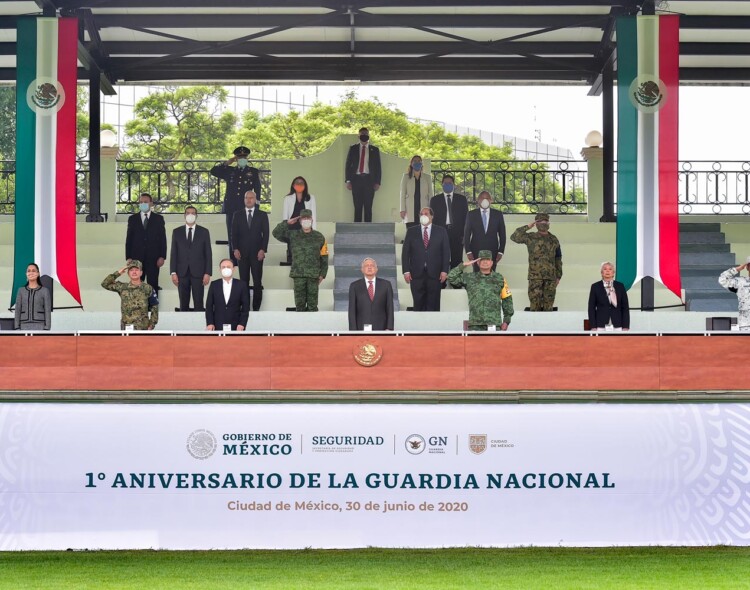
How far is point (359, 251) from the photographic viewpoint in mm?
18484

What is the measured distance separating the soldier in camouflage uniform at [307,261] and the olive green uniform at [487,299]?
2.73 metres

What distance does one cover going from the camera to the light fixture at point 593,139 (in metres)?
21.8

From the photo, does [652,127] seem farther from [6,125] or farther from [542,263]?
[6,125]

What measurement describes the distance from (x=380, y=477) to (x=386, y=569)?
29.3 inches

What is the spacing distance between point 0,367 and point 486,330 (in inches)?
196

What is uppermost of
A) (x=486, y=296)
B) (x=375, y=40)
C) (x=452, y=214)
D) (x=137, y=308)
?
(x=375, y=40)

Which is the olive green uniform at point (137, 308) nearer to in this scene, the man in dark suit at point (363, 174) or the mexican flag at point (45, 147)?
the mexican flag at point (45, 147)

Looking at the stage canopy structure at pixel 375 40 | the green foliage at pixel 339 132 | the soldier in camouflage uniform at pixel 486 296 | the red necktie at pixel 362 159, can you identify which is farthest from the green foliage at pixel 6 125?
the soldier in camouflage uniform at pixel 486 296

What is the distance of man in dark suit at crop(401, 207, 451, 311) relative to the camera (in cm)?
1433

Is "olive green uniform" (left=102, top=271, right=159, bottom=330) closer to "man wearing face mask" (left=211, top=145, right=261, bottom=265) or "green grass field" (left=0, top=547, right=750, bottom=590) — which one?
"green grass field" (left=0, top=547, right=750, bottom=590)

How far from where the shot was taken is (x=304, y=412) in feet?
30.7

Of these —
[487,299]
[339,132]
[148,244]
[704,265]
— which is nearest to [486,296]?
[487,299]

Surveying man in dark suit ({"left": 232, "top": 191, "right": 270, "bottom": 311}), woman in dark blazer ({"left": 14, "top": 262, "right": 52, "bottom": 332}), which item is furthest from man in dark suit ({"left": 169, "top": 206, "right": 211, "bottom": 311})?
woman in dark blazer ({"left": 14, "top": 262, "right": 52, "bottom": 332})

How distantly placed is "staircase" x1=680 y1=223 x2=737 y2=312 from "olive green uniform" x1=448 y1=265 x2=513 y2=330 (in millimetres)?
4565
